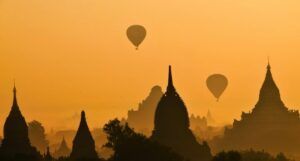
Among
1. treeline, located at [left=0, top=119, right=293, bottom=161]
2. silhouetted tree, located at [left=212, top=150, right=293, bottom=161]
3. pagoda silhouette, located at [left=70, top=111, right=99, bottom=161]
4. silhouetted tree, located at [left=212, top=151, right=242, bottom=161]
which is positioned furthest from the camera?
pagoda silhouette, located at [left=70, top=111, right=99, bottom=161]

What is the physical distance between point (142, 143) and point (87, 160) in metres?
7.73

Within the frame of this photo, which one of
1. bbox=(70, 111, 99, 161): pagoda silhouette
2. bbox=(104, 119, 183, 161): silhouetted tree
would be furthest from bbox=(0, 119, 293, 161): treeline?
bbox=(70, 111, 99, 161): pagoda silhouette

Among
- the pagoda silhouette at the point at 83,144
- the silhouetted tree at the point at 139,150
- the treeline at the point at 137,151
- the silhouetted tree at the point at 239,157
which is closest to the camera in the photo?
the silhouetted tree at the point at 239,157

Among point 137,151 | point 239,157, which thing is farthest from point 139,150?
point 239,157

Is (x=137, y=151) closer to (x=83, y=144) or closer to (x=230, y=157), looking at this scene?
(x=230, y=157)

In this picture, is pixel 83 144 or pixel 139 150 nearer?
pixel 139 150

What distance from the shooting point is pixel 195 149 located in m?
189

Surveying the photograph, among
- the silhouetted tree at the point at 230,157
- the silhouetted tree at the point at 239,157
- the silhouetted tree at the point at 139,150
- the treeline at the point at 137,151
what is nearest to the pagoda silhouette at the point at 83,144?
the treeline at the point at 137,151

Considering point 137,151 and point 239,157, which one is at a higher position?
point 137,151

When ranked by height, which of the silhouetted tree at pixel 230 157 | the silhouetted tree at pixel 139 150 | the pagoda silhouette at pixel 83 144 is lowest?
the silhouetted tree at pixel 230 157

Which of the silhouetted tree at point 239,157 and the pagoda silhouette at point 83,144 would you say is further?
the pagoda silhouette at point 83,144

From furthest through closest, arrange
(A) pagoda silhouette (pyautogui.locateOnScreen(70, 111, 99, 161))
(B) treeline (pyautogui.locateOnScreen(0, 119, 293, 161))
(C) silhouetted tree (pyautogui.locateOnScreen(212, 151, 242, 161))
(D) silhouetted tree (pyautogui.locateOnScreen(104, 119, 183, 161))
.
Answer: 1. (A) pagoda silhouette (pyautogui.locateOnScreen(70, 111, 99, 161))
2. (D) silhouetted tree (pyautogui.locateOnScreen(104, 119, 183, 161))
3. (B) treeline (pyautogui.locateOnScreen(0, 119, 293, 161))
4. (C) silhouetted tree (pyautogui.locateOnScreen(212, 151, 242, 161))

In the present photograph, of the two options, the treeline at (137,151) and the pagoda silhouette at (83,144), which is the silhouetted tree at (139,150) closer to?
the treeline at (137,151)

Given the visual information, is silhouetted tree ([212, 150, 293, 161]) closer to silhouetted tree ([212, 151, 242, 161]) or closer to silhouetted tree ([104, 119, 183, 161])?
silhouetted tree ([212, 151, 242, 161])
